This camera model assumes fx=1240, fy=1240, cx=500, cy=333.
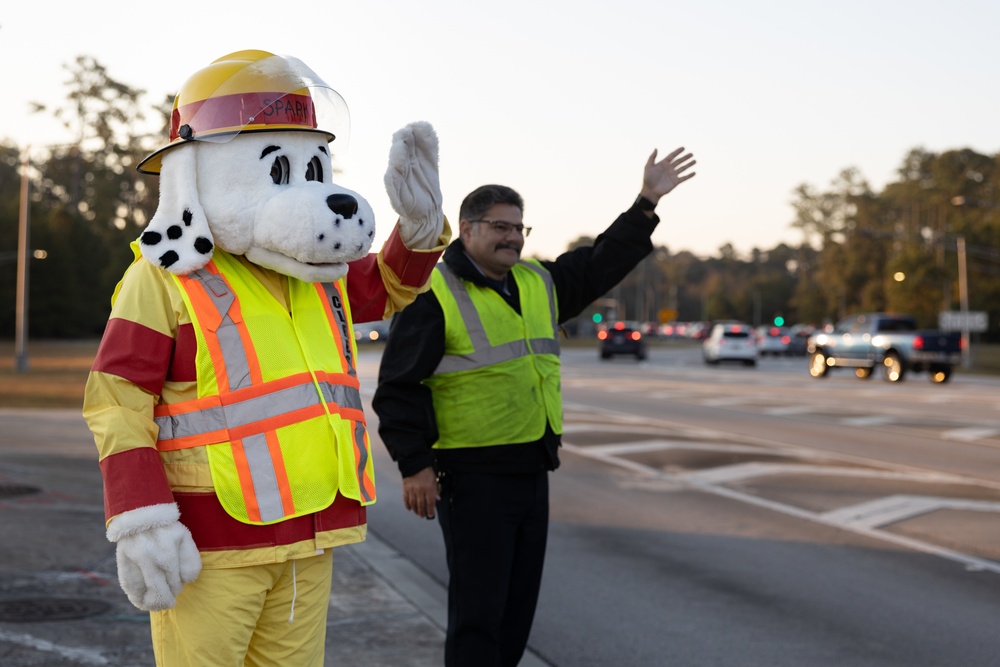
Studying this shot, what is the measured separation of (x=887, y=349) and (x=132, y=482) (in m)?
30.8

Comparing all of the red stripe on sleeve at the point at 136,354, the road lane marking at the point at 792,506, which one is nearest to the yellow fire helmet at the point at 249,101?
the red stripe on sleeve at the point at 136,354

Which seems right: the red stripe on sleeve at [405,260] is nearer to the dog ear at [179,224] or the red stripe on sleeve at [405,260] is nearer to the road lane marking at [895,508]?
the dog ear at [179,224]

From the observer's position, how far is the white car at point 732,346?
139ft

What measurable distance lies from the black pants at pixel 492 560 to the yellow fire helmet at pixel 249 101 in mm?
1502

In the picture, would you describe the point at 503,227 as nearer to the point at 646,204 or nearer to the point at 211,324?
the point at 646,204

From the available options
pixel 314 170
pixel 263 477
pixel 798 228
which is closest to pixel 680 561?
pixel 314 170

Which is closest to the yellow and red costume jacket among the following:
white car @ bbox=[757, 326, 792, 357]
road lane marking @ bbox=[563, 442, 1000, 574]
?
road lane marking @ bbox=[563, 442, 1000, 574]

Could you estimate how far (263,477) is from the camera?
2957 mm

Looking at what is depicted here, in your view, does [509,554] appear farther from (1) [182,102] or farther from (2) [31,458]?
(2) [31,458]

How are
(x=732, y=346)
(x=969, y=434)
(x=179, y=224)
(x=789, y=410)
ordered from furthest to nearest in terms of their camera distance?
(x=732, y=346) → (x=789, y=410) → (x=969, y=434) → (x=179, y=224)

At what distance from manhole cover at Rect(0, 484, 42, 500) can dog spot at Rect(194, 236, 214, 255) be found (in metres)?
7.26

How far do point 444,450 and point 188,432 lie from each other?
5.12ft

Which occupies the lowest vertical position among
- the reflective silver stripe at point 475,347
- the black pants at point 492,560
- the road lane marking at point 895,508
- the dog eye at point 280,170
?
the road lane marking at point 895,508

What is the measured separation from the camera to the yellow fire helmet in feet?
10.3
